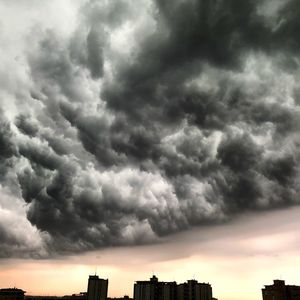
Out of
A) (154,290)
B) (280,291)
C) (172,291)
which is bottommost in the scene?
(280,291)

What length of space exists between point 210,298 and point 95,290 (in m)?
62.3

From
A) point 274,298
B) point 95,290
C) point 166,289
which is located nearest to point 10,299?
point 95,290

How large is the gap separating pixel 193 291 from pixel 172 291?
10.7 m

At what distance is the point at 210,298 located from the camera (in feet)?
625

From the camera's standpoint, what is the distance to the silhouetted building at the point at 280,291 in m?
161

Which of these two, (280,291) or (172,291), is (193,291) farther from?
(280,291)

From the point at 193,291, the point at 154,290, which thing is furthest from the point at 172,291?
the point at 193,291

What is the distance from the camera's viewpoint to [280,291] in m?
161

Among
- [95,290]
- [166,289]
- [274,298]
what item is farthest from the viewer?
[95,290]

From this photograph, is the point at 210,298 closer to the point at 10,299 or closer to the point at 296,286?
the point at 296,286

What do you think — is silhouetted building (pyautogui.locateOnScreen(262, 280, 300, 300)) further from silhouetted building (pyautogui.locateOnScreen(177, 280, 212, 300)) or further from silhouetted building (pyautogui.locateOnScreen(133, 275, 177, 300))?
silhouetted building (pyautogui.locateOnScreen(133, 275, 177, 300))

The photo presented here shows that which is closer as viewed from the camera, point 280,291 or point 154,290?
point 280,291

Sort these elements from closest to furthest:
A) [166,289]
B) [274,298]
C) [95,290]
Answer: [274,298], [166,289], [95,290]

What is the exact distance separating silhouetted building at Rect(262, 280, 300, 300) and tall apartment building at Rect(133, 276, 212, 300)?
3296 centimetres
